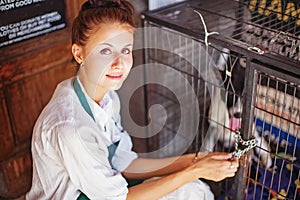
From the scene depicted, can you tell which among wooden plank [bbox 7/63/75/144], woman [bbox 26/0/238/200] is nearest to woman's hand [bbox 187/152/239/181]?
woman [bbox 26/0/238/200]

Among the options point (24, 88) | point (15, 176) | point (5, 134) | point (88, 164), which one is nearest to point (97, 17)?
point (88, 164)

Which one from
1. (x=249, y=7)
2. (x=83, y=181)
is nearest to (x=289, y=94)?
(x=249, y=7)

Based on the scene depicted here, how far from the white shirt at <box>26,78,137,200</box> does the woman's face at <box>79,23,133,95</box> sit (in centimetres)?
9

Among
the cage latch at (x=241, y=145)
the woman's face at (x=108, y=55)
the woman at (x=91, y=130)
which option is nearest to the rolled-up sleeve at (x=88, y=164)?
the woman at (x=91, y=130)

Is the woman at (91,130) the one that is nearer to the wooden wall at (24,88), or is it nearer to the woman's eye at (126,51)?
the woman's eye at (126,51)

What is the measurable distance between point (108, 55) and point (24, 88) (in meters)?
0.51

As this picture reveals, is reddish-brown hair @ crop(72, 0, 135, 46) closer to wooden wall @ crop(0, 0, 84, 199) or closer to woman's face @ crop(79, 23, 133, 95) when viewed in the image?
woman's face @ crop(79, 23, 133, 95)

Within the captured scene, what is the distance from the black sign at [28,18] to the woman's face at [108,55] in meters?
0.35

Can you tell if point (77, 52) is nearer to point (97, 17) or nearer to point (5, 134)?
point (97, 17)

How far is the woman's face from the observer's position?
1.27 m

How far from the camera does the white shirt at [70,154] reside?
4.04 ft

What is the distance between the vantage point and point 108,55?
1290mm

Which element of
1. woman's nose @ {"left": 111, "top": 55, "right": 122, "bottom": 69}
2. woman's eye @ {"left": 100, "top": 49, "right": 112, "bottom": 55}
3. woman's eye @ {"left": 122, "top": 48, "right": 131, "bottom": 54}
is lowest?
woman's nose @ {"left": 111, "top": 55, "right": 122, "bottom": 69}

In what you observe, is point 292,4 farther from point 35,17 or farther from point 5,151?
point 5,151
